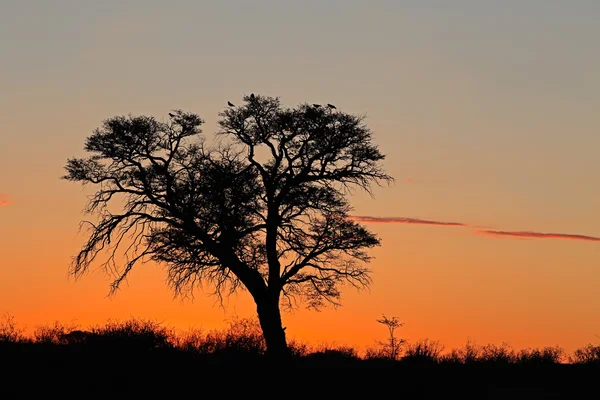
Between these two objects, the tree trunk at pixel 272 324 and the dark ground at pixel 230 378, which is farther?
the tree trunk at pixel 272 324

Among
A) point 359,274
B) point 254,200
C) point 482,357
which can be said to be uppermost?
point 254,200

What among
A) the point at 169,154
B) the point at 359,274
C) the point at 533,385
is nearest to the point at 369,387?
the point at 533,385

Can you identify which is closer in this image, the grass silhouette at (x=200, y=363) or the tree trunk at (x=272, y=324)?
the grass silhouette at (x=200, y=363)

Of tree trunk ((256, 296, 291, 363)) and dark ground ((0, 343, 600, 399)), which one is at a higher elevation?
tree trunk ((256, 296, 291, 363))

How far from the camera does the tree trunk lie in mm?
34434

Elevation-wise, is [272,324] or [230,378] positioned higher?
[272,324]

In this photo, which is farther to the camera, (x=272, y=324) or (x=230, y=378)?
(x=272, y=324)

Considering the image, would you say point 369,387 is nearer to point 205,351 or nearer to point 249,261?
point 205,351

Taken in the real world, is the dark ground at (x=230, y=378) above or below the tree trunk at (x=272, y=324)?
below

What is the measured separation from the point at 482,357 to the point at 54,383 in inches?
629

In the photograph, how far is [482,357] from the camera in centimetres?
3194

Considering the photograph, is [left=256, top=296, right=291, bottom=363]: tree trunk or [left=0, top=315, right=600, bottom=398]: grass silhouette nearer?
[left=0, top=315, right=600, bottom=398]: grass silhouette

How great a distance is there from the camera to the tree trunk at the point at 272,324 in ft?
113

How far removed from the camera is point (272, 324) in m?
34.9
